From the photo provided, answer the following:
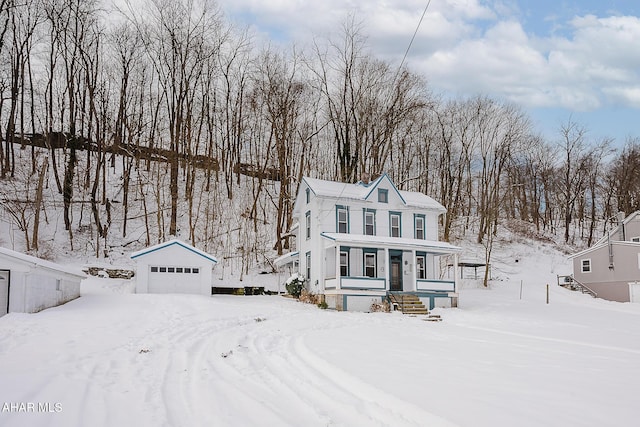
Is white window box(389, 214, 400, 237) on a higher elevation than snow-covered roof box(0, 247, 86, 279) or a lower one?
higher

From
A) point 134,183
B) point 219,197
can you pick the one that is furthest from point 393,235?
point 134,183

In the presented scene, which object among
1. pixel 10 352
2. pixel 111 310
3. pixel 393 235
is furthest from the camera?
pixel 393 235

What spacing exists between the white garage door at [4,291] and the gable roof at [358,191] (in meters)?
14.6

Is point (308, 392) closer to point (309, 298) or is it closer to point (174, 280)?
point (309, 298)

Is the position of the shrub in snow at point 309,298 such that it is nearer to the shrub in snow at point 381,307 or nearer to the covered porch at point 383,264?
the covered porch at point 383,264

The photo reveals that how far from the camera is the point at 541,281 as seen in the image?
122 ft

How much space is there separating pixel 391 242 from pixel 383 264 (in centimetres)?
246

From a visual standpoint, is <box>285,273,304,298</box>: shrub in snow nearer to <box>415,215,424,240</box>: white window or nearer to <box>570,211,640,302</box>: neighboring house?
<box>415,215,424,240</box>: white window

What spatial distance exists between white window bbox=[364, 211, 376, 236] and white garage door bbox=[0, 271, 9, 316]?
17.3 meters

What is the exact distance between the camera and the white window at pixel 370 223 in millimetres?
26906

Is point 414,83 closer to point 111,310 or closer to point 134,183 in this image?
point 134,183

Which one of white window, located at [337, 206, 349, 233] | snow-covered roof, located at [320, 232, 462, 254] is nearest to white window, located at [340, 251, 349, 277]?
snow-covered roof, located at [320, 232, 462, 254]

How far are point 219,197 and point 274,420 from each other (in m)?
35.1

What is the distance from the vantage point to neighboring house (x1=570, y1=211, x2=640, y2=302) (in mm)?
30812
